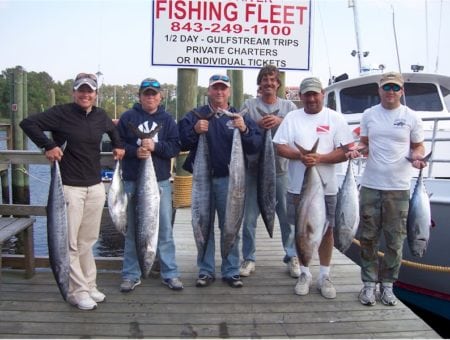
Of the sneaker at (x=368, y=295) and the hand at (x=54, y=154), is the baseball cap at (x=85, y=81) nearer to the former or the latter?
the hand at (x=54, y=154)

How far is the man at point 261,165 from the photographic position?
385 cm

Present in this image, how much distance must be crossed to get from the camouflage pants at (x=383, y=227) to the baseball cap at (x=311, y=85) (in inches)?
34.7

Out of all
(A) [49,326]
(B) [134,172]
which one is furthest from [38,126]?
(A) [49,326]

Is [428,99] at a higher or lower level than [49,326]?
higher

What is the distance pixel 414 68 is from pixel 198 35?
160 inches

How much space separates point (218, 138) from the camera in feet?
12.2

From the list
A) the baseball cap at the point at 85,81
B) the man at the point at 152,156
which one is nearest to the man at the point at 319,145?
the man at the point at 152,156

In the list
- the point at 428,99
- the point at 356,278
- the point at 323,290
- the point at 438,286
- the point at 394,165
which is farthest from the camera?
the point at 428,99

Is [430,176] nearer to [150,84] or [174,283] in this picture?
[174,283]

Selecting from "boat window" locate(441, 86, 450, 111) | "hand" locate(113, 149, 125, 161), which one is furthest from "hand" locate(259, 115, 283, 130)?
"boat window" locate(441, 86, 450, 111)

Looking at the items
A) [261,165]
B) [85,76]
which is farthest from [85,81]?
[261,165]

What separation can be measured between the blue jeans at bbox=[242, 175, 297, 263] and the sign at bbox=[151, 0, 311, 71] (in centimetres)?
215

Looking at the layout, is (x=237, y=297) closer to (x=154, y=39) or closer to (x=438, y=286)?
(x=438, y=286)

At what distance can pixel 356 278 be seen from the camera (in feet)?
13.5
